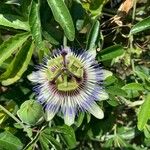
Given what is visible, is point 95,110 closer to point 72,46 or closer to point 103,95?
point 103,95

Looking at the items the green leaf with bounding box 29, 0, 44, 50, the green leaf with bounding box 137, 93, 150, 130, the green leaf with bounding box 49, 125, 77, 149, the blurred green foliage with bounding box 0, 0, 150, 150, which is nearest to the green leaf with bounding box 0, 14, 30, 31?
the blurred green foliage with bounding box 0, 0, 150, 150

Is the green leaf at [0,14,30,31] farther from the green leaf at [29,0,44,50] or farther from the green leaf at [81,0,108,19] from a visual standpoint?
the green leaf at [81,0,108,19]

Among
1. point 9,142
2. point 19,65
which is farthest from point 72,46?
point 9,142

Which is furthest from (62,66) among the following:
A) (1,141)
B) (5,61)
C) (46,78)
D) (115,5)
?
(115,5)

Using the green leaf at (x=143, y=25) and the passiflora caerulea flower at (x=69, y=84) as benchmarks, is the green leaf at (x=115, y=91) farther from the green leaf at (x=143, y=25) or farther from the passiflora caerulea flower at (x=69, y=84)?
the green leaf at (x=143, y=25)

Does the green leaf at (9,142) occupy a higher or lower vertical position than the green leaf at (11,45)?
lower

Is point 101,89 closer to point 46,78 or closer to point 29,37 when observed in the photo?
point 46,78

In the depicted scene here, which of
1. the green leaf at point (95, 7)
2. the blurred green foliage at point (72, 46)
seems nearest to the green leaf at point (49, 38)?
the blurred green foliage at point (72, 46)
